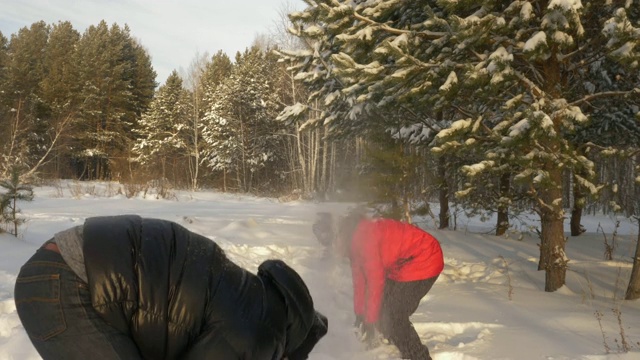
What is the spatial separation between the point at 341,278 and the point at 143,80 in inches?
1608

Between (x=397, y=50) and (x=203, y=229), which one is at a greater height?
(x=397, y=50)

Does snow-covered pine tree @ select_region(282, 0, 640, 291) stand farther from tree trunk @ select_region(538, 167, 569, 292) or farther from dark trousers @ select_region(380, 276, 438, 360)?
dark trousers @ select_region(380, 276, 438, 360)

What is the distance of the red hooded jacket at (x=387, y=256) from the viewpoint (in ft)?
14.2

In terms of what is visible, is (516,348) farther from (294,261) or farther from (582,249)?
(582,249)

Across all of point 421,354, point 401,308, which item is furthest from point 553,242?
point 421,354

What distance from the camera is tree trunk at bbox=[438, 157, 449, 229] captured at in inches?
406

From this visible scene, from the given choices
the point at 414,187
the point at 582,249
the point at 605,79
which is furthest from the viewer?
the point at 582,249

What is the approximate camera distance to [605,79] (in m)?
7.76

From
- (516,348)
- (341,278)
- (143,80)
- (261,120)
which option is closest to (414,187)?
(341,278)

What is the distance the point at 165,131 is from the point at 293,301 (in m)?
38.5

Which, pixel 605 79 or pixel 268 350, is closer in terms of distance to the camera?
pixel 268 350

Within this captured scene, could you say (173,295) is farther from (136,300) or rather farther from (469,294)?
(469,294)

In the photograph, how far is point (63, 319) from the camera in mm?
1322

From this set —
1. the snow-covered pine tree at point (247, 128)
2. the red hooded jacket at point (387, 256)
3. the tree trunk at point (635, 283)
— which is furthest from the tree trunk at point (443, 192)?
the snow-covered pine tree at point (247, 128)
